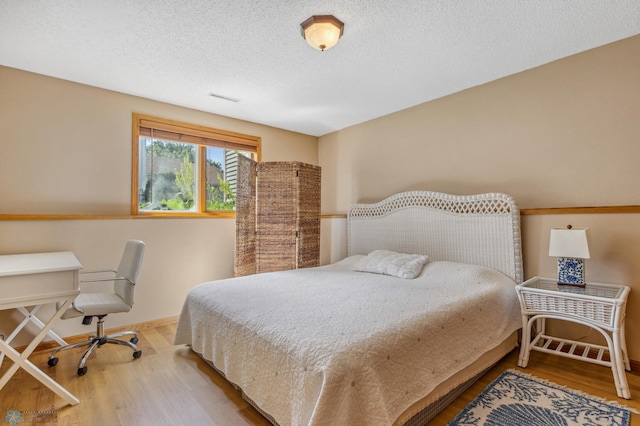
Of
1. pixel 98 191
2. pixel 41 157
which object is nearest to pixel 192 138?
pixel 98 191

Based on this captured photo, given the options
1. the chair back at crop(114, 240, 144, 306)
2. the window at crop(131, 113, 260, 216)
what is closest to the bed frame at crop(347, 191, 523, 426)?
the window at crop(131, 113, 260, 216)

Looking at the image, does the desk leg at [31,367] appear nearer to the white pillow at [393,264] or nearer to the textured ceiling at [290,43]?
the textured ceiling at [290,43]

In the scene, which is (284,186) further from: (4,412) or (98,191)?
(4,412)

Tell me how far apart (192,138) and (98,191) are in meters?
1.10

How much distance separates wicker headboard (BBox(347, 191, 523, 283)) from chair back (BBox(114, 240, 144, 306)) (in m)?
2.39

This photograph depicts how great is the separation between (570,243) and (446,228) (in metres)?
1.02

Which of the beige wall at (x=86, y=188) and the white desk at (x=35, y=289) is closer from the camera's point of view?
the white desk at (x=35, y=289)

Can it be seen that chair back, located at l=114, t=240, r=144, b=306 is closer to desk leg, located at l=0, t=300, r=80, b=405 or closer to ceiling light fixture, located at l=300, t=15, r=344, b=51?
desk leg, located at l=0, t=300, r=80, b=405

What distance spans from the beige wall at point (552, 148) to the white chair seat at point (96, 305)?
299 cm

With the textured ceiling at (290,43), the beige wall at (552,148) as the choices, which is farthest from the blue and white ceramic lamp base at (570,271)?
the textured ceiling at (290,43)

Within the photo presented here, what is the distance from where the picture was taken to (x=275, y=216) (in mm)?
3680

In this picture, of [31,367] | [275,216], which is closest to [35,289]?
[31,367]

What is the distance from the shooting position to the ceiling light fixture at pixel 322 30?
196cm

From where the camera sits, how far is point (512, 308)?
240 cm
